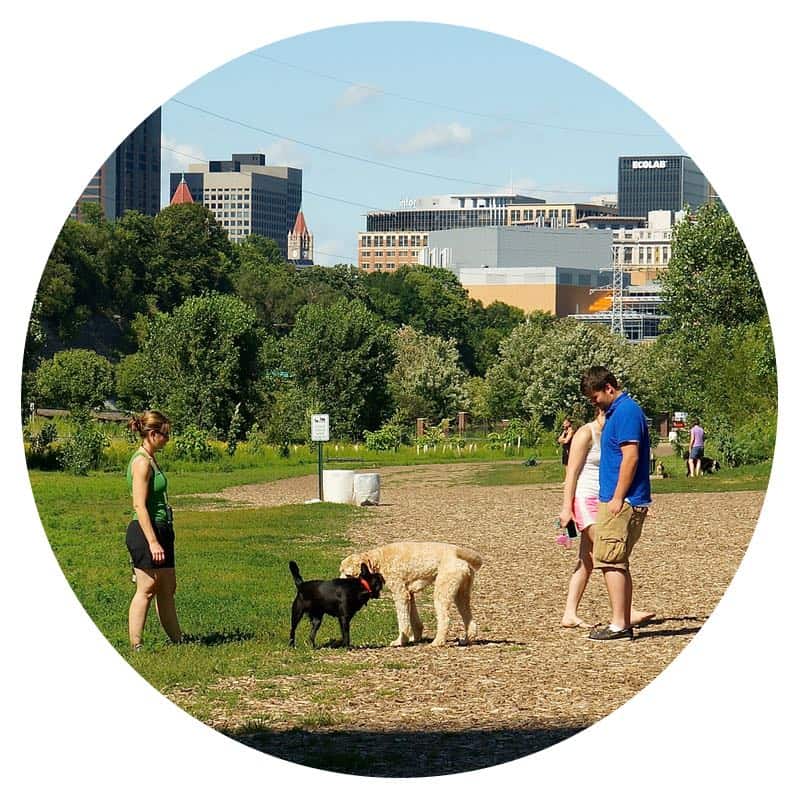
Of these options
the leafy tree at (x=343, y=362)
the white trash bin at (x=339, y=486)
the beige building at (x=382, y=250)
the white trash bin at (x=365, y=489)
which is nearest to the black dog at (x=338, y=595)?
the white trash bin at (x=365, y=489)

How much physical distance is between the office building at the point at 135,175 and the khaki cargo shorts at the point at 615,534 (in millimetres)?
5666

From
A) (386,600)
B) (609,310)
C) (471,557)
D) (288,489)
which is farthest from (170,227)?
(609,310)

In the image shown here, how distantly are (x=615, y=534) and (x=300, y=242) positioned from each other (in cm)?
1490

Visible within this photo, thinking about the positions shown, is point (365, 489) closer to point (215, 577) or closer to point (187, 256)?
point (215, 577)

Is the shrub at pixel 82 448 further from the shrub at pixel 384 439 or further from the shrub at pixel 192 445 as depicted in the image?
the shrub at pixel 384 439

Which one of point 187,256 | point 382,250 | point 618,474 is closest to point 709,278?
point 382,250

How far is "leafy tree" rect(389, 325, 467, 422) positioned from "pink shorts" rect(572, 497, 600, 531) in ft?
87.5

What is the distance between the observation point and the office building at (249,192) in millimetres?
21422

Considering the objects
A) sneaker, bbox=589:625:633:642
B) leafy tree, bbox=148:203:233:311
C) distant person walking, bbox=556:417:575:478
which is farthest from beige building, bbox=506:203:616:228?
sneaker, bbox=589:625:633:642

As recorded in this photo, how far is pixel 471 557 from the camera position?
394 inches

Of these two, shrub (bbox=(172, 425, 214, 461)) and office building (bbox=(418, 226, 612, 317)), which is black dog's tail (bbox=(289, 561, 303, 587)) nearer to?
shrub (bbox=(172, 425, 214, 461))

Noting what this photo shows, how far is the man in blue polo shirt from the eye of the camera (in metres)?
9.55

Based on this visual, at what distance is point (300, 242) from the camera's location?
23922 mm

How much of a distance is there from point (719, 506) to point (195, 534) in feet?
23.8
